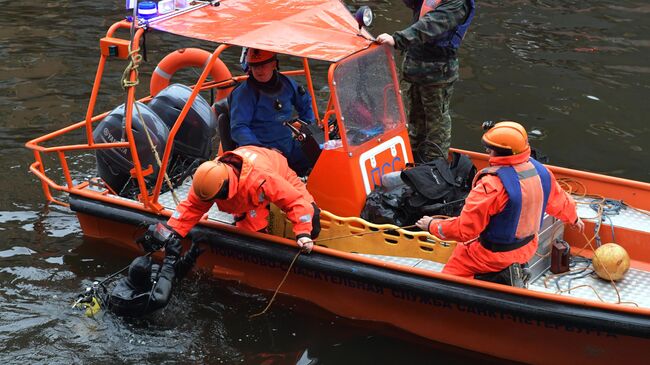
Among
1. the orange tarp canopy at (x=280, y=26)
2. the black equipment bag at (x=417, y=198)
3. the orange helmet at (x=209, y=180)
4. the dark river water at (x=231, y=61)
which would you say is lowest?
the dark river water at (x=231, y=61)

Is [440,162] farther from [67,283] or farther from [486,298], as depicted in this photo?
[67,283]

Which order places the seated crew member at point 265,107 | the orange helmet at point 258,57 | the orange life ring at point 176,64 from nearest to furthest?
the orange helmet at point 258,57, the seated crew member at point 265,107, the orange life ring at point 176,64

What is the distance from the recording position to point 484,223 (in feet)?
18.4

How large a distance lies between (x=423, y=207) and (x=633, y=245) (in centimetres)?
170

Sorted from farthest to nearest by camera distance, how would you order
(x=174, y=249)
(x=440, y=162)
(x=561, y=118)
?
1. (x=561, y=118)
2. (x=440, y=162)
3. (x=174, y=249)

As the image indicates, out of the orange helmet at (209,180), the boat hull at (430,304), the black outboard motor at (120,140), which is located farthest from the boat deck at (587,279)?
the black outboard motor at (120,140)

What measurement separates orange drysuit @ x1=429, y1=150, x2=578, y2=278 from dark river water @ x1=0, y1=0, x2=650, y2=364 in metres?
0.81

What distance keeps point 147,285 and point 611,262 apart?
3397 mm

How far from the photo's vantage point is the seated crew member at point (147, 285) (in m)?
6.24

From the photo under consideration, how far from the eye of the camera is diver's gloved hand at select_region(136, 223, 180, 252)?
6.34m

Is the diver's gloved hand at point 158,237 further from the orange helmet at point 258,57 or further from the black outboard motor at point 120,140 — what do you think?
the orange helmet at point 258,57

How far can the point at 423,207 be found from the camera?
21.2 feet

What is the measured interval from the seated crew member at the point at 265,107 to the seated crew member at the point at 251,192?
51 cm

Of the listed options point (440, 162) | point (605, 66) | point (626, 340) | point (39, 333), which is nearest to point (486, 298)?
point (626, 340)
